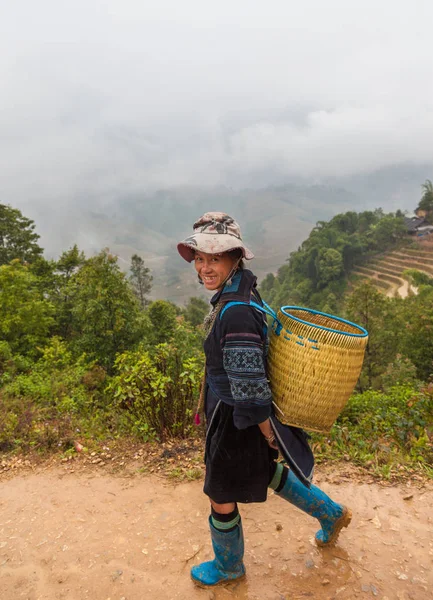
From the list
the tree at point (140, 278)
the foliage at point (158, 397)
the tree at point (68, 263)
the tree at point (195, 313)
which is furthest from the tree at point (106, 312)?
the tree at point (140, 278)

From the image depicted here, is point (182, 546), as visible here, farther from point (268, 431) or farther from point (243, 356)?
point (243, 356)

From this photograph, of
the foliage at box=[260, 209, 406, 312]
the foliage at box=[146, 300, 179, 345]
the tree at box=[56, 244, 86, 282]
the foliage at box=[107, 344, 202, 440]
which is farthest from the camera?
the foliage at box=[260, 209, 406, 312]

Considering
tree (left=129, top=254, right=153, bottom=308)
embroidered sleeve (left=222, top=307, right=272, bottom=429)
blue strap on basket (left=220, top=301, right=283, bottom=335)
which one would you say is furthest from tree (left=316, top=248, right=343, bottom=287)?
embroidered sleeve (left=222, top=307, right=272, bottom=429)

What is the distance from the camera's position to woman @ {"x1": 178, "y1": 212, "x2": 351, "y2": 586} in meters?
1.71

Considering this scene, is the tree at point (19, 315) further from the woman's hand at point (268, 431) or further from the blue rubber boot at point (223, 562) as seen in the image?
the woman's hand at point (268, 431)

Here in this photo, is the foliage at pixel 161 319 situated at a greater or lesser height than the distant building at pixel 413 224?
lesser

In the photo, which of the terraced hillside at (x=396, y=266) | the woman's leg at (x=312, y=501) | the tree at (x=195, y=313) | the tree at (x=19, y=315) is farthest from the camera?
the terraced hillside at (x=396, y=266)

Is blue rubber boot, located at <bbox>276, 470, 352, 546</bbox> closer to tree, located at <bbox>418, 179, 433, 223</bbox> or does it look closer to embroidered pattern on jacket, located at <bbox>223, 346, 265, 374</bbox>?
embroidered pattern on jacket, located at <bbox>223, 346, 265, 374</bbox>

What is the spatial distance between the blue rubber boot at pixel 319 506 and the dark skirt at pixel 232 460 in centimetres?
27

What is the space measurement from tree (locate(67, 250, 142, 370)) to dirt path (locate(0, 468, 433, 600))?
12136 mm

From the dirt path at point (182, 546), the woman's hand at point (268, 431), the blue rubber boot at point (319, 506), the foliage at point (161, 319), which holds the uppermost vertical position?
the woman's hand at point (268, 431)

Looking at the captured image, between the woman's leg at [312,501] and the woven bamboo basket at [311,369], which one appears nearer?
the woven bamboo basket at [311,369]

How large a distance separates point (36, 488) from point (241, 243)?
3132 millimetres

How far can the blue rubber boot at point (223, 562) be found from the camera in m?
2.16
